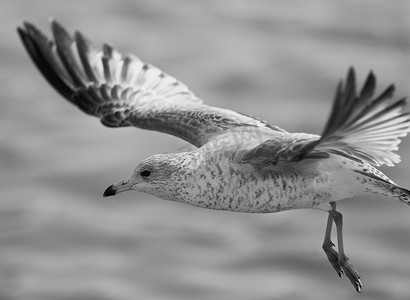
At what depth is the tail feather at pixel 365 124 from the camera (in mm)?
10383

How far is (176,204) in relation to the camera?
32250 millimetres

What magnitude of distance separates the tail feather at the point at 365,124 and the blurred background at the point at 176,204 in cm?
1856

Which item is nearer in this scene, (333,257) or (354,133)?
(354,133)

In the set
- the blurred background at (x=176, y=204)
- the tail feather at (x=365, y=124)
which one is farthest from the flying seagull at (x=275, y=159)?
the blurred background at (x=176, y=204)

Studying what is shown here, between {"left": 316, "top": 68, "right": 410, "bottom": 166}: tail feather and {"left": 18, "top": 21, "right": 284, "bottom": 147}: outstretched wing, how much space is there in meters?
3.14

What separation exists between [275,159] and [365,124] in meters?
0.98

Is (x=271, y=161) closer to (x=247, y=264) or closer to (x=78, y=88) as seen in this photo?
(x=78, y=88)

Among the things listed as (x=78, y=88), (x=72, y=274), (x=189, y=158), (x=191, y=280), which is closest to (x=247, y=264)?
(x=191, y=280)

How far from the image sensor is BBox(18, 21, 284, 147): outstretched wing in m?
14.3

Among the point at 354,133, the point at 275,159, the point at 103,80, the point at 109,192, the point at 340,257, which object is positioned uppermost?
the point at 103,80

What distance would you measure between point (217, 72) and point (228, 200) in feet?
73.4

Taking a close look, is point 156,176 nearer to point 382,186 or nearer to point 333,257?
point 333,257

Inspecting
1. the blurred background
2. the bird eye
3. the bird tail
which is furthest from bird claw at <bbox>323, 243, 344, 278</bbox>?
the blurred background

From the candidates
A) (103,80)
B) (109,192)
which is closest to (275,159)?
(109,192)
